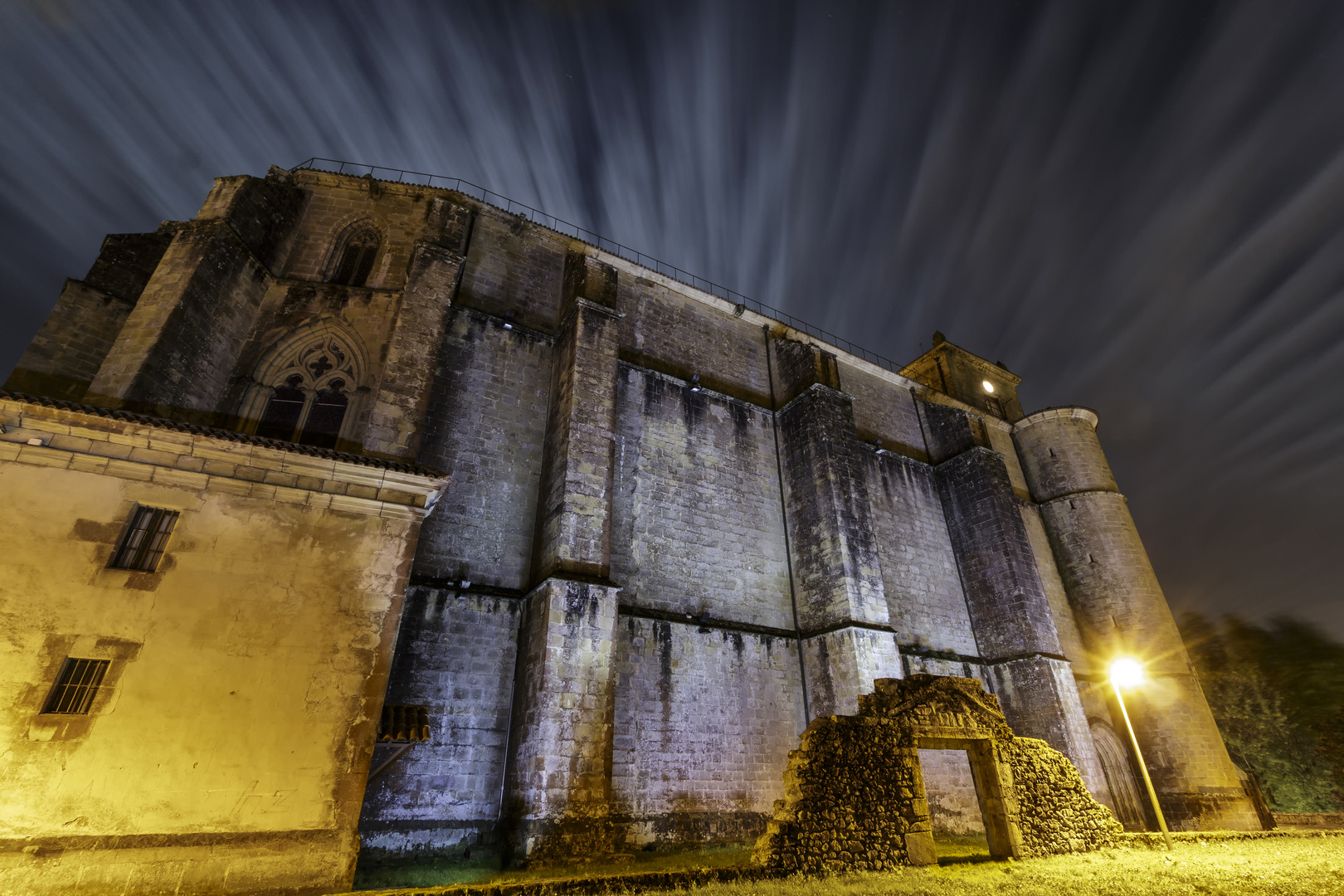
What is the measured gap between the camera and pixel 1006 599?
1550cm

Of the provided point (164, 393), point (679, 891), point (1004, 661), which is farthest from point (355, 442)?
point (1004, 661)

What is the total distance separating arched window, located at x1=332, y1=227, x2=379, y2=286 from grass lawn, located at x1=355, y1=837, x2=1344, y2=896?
10.8 metres

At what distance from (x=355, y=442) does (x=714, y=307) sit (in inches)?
407

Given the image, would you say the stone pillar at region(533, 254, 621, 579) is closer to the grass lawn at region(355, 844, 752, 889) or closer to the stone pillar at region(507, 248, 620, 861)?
the stone pillar at region(507, 248, 620, 861)

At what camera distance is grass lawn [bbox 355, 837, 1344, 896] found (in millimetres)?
6211

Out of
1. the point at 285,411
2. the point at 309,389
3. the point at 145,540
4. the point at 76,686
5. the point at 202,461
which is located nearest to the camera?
the point at 76,686

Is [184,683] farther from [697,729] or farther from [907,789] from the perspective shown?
[907,789]

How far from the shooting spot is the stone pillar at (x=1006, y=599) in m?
13.9

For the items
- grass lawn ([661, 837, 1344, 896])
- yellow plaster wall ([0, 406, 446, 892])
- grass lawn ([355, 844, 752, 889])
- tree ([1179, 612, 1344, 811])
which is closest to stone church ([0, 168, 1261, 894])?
yellow plaster wall ([0, 406, 446, 892])

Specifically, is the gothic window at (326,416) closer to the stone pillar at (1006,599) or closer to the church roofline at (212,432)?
the church roofline at (212,432)

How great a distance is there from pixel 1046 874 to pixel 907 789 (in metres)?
1.74

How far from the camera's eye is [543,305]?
46.2 feet

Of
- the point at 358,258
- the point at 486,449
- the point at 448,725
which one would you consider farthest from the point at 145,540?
the point at 358,258

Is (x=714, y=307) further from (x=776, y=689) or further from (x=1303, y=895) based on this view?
(x=1303, y=895)
